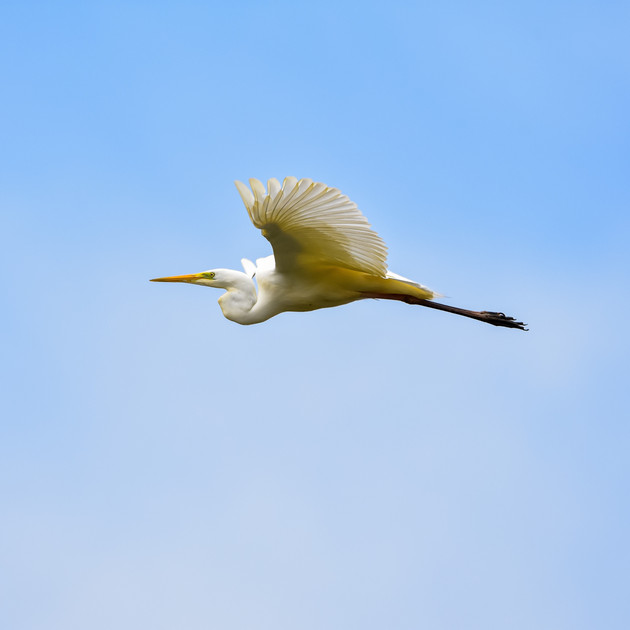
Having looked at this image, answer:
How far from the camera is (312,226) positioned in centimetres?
959

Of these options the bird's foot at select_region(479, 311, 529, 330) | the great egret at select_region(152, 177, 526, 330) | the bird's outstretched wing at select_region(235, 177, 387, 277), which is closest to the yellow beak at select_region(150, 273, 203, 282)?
the great egret at select_region(152, 177, 526, 330)

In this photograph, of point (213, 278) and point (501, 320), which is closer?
point (213, 278)

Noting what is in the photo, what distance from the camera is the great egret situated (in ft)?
29.9

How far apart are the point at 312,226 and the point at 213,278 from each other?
6.07 feet

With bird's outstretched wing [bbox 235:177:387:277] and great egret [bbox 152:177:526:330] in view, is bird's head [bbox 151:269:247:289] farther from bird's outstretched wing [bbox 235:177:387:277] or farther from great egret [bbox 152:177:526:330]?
bird's outstretched wing [bbox 235:177:387:277]

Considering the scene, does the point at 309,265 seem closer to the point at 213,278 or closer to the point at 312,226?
the point at 312,226

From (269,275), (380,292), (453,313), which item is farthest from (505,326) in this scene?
(269,275)

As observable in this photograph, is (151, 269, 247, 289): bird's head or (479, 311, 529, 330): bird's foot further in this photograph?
(479, 311, 529, 330): bird's foot

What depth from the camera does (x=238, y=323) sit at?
10.9 metres

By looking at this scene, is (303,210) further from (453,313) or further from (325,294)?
(453,313)

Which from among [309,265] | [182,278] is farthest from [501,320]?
[182,278]

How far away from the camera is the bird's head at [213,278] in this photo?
35.7ft

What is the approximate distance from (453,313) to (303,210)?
3247mm

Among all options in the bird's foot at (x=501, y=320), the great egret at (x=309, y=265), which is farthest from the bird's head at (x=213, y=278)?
the bird's foot at (x=501, y=320)
